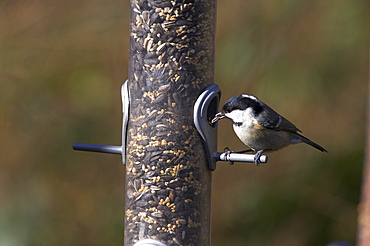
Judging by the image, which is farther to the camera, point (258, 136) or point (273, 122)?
point (273, 122)

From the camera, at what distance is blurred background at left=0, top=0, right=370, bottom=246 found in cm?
779

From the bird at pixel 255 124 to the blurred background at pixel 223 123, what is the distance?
9.55ft

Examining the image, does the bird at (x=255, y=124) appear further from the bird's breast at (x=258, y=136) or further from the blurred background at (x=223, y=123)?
the blurred background at (x=223, y=123)

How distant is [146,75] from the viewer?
4.19 m

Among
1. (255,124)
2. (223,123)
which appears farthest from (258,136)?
(223,123)

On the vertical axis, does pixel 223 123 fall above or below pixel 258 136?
below

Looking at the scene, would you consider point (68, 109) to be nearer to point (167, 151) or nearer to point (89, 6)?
point (89, 6)

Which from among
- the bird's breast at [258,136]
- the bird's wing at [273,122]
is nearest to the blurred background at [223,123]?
the bird's wing at [273,122]

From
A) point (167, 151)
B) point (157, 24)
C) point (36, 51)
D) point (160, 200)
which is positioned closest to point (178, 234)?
point (160, 200)

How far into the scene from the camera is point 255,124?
4.48 metres

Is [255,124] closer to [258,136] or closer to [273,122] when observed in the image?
[258,136]

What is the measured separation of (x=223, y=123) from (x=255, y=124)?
10.1 feet

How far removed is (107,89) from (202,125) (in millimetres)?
3791

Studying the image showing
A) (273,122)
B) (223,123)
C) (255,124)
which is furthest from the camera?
(223,123)
